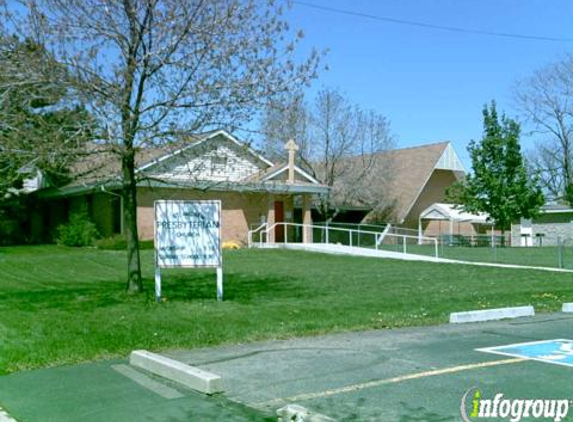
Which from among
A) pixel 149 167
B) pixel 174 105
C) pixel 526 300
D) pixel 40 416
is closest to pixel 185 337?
pixel 40 416

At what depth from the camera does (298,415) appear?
5652 mm

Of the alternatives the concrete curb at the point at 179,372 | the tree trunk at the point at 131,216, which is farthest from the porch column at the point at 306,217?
the concrete curb at the point at 179,372

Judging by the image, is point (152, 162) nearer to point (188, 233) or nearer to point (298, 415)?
point (188, 233)

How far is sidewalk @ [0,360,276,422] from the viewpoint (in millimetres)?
6211

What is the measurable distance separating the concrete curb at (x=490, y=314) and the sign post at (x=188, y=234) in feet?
14.8

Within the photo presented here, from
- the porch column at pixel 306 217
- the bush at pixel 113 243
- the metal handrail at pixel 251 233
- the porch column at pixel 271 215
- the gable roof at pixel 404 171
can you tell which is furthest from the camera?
the gable roof at pixel 404 171

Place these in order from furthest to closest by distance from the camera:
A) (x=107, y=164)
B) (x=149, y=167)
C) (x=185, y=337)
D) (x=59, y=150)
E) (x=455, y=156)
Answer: (x=455, y=156) < (x=149, y=167) < (x=107, y=164) < (x=59, y=150) < (x=185, y=337)

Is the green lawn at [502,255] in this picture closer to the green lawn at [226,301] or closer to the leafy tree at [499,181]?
the green lawn at [226,301]

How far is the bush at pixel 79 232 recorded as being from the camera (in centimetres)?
3042

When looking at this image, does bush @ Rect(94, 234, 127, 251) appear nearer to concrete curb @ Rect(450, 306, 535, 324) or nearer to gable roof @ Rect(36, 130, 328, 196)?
gable roof @ Rect(36, 130, 328, 196)

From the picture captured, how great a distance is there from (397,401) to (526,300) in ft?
29.8

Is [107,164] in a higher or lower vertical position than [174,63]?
lower

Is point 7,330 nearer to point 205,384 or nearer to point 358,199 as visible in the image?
point 205,384

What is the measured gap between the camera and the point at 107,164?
46.2 feet
